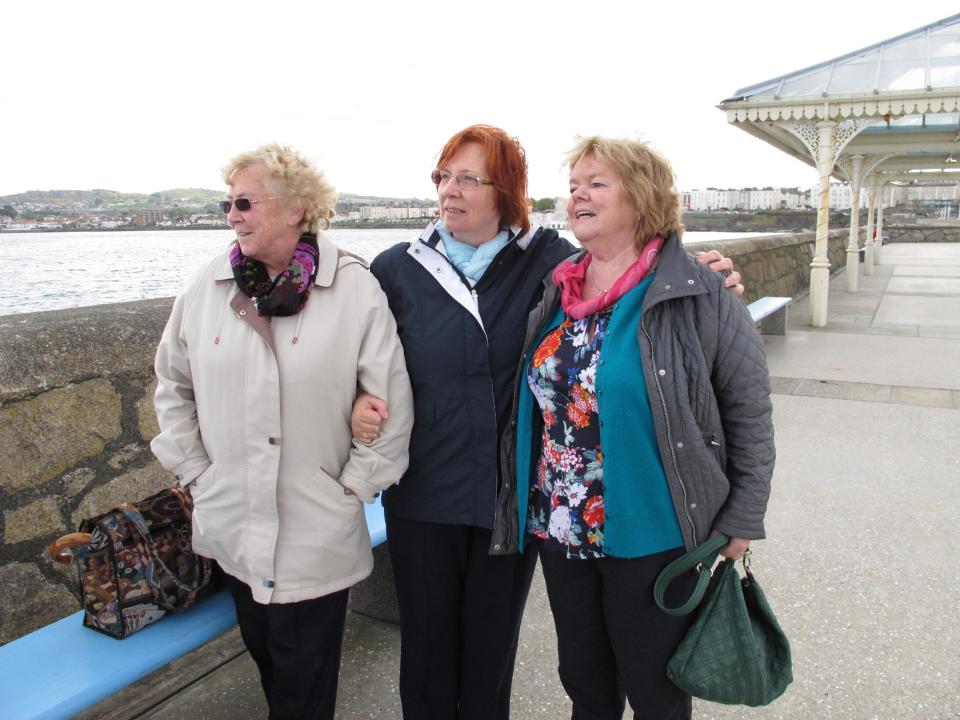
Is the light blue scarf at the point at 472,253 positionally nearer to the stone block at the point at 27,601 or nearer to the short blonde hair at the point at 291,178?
the short blonde hair at the point at 291,178

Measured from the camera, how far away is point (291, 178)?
1.83m

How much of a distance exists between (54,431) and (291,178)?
3.80 feet

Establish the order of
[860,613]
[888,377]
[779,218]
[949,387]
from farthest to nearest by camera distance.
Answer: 1. [779,218]
2. [888,377]
3. [949,387]
4. [860,613]

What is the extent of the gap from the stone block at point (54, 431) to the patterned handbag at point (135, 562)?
16.1 inches

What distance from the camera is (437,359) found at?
192cm

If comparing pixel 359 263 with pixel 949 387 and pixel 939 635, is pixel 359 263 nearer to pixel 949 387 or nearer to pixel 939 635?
pixel 939 635

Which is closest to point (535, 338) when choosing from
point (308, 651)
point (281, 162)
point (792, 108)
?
point (281, 162)

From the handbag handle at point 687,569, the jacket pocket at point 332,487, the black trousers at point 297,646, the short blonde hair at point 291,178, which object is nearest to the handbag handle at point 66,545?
the black trousers at point 297,646

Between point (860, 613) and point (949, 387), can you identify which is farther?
point (949, 387)

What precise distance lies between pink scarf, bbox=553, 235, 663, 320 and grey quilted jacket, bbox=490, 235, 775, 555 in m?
0.04

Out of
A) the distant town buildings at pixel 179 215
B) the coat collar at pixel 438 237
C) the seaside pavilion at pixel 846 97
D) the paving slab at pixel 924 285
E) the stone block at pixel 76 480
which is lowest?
the paving slab at pixel 924 285

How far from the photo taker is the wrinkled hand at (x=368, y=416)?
1815 millimetres

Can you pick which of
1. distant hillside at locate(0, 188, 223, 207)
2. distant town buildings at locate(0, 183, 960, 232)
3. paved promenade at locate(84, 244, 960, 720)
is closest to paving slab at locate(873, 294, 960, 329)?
paved promenade at locate(84, 244, 960, 720)

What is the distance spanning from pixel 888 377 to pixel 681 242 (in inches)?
227
